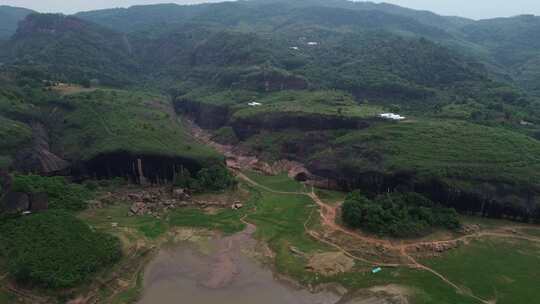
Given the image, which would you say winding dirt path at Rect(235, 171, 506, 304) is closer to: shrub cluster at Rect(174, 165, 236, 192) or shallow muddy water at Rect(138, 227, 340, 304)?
shallow muddy water at Rect(138, 227, 340, 304)

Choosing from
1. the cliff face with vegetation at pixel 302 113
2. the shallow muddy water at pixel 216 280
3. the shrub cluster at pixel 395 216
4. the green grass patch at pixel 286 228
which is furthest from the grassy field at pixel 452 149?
the shallow muddy water at pixel 216 280

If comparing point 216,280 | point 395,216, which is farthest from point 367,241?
point 216,280

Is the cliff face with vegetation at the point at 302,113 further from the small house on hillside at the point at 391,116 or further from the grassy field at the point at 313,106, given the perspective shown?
the small house on hillside at the point at 391,116

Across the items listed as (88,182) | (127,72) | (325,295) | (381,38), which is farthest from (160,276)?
(381,38)

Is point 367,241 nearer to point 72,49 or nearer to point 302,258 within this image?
point 302,258

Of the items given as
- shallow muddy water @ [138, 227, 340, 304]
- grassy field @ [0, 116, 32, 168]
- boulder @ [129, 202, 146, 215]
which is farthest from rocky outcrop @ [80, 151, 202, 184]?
shallow muddy water @ [138, 227, 340, 304]
